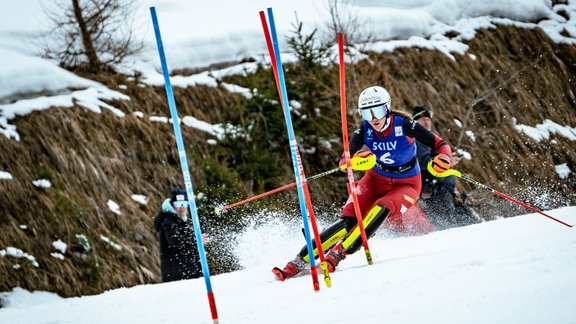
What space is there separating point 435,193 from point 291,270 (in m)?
3.60

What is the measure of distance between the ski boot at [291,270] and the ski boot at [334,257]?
23 centimetres

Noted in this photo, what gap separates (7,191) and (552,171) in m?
13.3

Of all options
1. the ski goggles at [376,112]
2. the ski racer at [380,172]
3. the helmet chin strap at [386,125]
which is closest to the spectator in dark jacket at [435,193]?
the ski racer at [380,172]

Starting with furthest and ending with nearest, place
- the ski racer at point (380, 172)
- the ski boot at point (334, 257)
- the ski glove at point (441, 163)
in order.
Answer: the ski glove at point (441, 163)
the ski racer at point (380, 172)
the ski boot at point (334, 257)

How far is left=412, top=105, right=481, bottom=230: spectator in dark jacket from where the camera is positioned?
7.47 m

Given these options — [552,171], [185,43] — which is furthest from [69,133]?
[552,171]

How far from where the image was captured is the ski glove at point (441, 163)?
17.0ft

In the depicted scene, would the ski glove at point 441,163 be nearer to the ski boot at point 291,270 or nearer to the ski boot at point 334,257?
the ski boot at point 334,257

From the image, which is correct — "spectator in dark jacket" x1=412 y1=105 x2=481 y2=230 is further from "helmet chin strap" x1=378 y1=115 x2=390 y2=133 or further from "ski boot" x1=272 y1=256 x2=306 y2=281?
"ski boot" x1=272 y1=256 x2=306 y2=281

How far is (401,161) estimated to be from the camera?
550 centimetres

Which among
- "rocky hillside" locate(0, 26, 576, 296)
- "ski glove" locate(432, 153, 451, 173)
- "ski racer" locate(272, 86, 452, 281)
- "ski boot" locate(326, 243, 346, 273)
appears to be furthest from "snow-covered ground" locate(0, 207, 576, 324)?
"rocky hillside" locate(0, 26, 576, 296)

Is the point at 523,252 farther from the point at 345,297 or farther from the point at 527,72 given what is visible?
the point at 527,72

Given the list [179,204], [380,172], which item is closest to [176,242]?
[179,204]

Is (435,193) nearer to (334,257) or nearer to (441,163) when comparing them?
(441,163)
